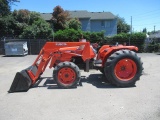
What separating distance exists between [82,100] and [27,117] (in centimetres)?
177

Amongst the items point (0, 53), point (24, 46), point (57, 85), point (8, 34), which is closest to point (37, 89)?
point (57, 85)

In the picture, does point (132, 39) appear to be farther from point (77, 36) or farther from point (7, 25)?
point (7, 25)

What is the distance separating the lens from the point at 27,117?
5.75 meters

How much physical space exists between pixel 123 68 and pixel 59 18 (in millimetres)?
32746

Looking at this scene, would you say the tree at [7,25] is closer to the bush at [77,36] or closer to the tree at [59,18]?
the tree at [59,18]

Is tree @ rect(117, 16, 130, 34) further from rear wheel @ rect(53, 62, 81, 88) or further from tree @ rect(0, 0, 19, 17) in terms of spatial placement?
rear wheel @ rect(53, 62, 81, 88)

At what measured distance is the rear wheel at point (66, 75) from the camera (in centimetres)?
859

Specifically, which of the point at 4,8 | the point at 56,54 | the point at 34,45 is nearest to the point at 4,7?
the point at 4,8

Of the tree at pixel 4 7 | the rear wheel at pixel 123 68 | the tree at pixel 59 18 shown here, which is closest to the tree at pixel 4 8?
the tree at pixel 4 7

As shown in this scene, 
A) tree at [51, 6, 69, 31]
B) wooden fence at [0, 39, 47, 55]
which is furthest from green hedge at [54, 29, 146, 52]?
tree at [51, 6, 69, 31]

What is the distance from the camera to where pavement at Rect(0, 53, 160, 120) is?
19.0 feet

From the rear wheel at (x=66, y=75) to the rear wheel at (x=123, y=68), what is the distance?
1.05m

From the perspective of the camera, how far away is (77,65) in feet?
31.1

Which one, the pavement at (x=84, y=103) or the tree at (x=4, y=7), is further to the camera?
the tree at (x=4, y=7)
